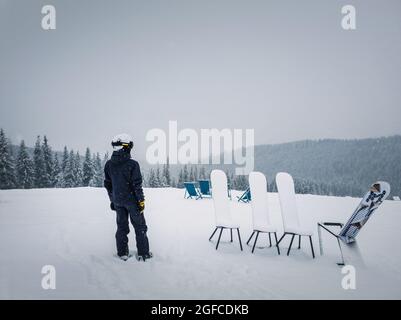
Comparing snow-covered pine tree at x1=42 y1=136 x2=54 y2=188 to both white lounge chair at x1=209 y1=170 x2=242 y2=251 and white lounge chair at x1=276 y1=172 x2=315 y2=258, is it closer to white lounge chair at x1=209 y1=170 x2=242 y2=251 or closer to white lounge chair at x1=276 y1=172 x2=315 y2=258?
white lounge chair at x1=209 y1=170 x2=242 y2=251

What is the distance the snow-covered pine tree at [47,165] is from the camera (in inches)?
2130

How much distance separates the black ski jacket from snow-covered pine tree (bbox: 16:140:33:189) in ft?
172

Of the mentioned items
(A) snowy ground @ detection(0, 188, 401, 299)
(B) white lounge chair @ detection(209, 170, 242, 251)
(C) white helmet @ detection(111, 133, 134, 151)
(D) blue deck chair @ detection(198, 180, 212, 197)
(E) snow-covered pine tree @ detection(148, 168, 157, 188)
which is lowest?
(E) snow-covered pine tree @ detection(148, 168, 157, 188)

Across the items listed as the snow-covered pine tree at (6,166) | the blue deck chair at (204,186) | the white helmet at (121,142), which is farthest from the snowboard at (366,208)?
the snow-covered pine tree at (6,166)

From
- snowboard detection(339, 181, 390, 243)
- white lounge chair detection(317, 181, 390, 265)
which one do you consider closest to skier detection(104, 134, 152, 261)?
white lounge chair detection(317, 181, 390, 265)

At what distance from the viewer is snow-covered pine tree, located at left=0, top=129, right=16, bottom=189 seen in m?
42.5

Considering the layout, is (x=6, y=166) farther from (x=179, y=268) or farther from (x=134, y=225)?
(x=179, y=268)

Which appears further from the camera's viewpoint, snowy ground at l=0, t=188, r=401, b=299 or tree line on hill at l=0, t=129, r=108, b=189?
tree line on hill at l=0, t=129, r=108, b=189

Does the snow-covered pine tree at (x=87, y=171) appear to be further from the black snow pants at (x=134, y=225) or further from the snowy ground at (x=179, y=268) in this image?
the black snow pants at (x=134, y=225)

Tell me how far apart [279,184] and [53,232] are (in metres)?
5.60

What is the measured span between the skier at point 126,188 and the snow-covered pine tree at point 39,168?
5589cm

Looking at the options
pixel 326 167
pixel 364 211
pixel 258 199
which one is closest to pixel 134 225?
pixel 258 199

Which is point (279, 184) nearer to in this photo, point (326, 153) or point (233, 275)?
point (233, 275)
